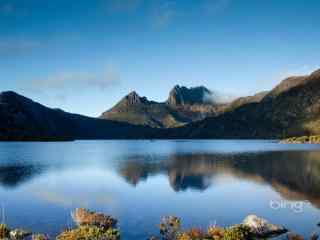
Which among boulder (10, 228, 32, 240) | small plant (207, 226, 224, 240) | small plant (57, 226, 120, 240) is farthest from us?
boulder (10, 228, 32, 240)

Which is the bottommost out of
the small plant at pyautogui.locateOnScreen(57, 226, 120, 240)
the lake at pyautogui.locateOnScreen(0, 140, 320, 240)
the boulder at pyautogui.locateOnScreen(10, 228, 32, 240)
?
the lake at pyautogui.locateOnScreen(0, 140, 320, 240)

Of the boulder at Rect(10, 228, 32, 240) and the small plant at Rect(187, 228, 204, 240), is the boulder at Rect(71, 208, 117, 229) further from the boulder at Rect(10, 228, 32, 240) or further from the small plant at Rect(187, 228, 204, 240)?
the small plant at Rect(187, 228, 204, 240)

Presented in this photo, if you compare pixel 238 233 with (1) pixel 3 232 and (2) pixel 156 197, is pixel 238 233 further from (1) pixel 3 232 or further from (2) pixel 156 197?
(2) pixel 156 197

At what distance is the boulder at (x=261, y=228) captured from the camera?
3294 centimetres

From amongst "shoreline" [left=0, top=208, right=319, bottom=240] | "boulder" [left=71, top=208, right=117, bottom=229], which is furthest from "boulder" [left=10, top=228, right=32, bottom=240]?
"boulder" [left=71, top=208, right=117, bottom=229]

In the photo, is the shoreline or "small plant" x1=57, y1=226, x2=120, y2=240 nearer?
"small plant" x1=57, y1=226, x2=120, y2=240

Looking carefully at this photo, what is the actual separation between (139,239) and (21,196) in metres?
30.8

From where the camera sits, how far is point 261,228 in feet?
110

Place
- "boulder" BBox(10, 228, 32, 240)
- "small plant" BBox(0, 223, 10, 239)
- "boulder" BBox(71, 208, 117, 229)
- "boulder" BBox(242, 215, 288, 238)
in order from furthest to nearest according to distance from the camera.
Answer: "boulder" BBox(71, 208, 117, 229) < "boulder" BBox(242, 215, 288, 238) < "boulder" BBox(10, 228, 32, 240) < "small plant" BBox(0, 223, 10, 239)

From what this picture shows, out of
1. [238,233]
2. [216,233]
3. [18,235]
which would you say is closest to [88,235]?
[18,235]

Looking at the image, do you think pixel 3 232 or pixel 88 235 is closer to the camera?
pixel 88 235

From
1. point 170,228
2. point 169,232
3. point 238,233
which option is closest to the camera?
point 238,233

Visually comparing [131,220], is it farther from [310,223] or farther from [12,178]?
[12,178]

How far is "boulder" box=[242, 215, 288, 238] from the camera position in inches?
1297
